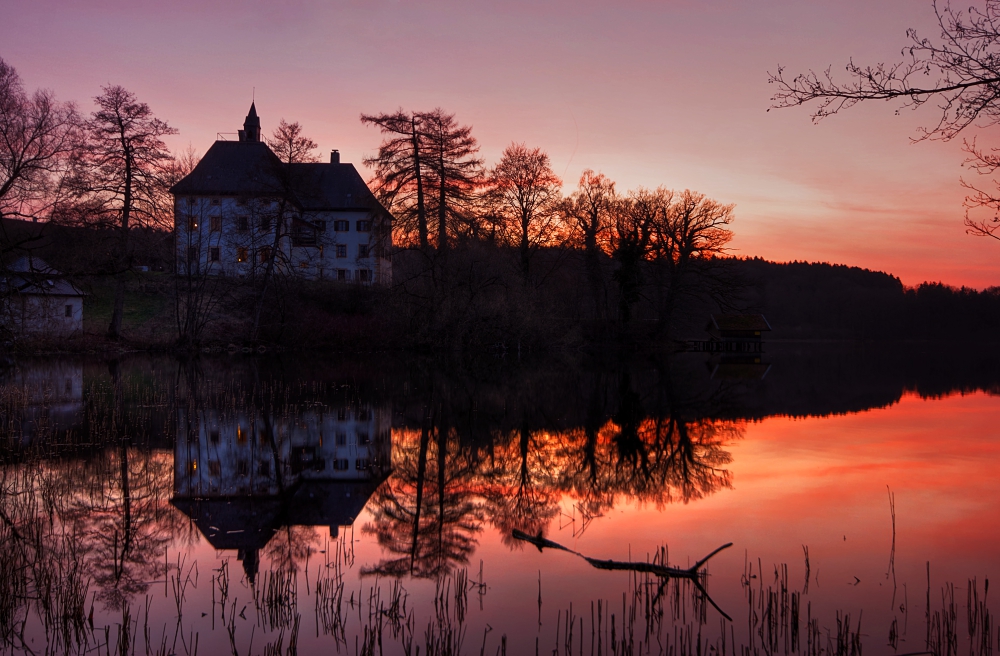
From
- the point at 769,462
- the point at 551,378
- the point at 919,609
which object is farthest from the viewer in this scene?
the point at 551,378

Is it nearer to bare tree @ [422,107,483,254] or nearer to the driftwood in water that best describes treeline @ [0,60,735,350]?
bare tree @ [422,107,483,254]

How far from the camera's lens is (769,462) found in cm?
1343

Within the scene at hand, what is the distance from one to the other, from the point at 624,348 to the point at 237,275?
27.8 m

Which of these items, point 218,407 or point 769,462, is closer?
point 769,462

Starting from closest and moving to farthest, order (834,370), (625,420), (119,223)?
(625,420) < (119,223) < (834,370)

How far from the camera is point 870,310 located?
4387 inches

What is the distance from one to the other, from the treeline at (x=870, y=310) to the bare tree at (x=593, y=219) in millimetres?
56905

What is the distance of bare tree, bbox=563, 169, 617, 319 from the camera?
5547 centimetres

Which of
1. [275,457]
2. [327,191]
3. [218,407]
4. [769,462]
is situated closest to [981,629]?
[769,462]

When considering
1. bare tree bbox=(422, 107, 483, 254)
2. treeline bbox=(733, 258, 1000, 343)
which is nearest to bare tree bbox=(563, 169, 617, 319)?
bare tree bbox=(422, 107, 483, 254)

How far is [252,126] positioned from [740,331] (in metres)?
46.8

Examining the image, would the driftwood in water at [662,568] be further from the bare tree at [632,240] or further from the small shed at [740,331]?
the small shed at [740,331]

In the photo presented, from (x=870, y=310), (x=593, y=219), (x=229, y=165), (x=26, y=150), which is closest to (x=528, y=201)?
(x=593, y=219)

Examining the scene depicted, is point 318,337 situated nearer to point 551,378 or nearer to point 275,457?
point 551,378
